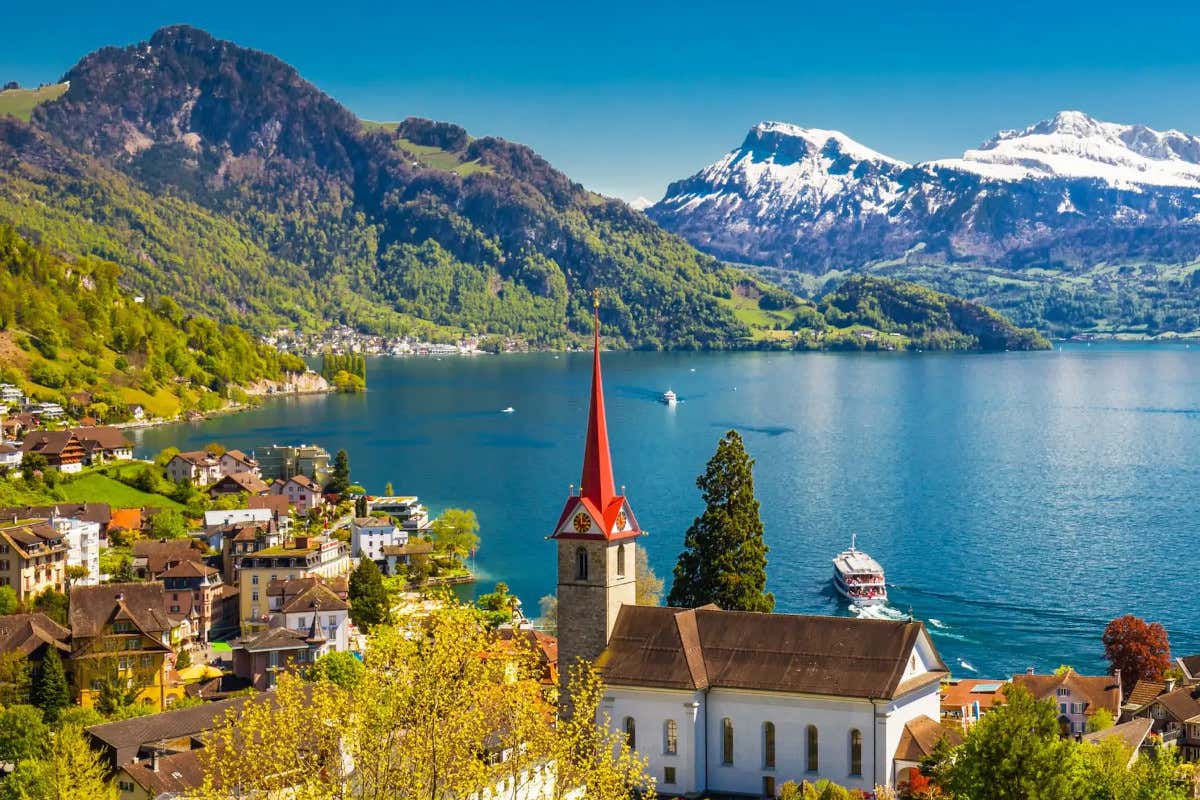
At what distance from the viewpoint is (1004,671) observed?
63.7m

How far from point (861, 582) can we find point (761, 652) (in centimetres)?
4190

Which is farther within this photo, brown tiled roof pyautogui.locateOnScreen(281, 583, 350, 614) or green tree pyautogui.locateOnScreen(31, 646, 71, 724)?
brown tiled roof pyautogui.locateOnScreen(281, 583, 350, 614)

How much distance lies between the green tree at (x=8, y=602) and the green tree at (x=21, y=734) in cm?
1766

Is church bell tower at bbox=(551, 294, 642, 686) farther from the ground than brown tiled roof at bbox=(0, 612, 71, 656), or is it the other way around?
church bell tower at bbox=(551, 294, 642, 686)

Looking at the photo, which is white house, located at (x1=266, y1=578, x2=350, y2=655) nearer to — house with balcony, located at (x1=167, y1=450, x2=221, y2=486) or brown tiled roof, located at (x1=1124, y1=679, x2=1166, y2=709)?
brown tiled roof, located at (x1=1124, y1=679, x2=1166, y2=709)

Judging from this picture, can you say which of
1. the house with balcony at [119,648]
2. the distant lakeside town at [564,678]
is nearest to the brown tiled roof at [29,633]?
the distant lakeside town at [564,678]

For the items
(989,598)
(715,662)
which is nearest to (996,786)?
(715,662)

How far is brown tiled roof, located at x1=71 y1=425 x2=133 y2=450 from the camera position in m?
115

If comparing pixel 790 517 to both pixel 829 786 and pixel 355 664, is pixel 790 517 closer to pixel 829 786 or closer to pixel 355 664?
pixel 355 664

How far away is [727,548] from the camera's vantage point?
161 feet

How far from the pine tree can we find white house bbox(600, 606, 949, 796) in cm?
995

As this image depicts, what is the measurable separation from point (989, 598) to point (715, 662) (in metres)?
44.6

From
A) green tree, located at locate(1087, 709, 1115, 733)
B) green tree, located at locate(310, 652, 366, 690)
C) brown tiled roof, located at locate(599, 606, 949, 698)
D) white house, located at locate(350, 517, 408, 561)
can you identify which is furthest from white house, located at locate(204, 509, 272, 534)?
brown tiled roof, located at locate(599, 606, 949, 698)

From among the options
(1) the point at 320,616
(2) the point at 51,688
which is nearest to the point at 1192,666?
(1) the point at 320,616
